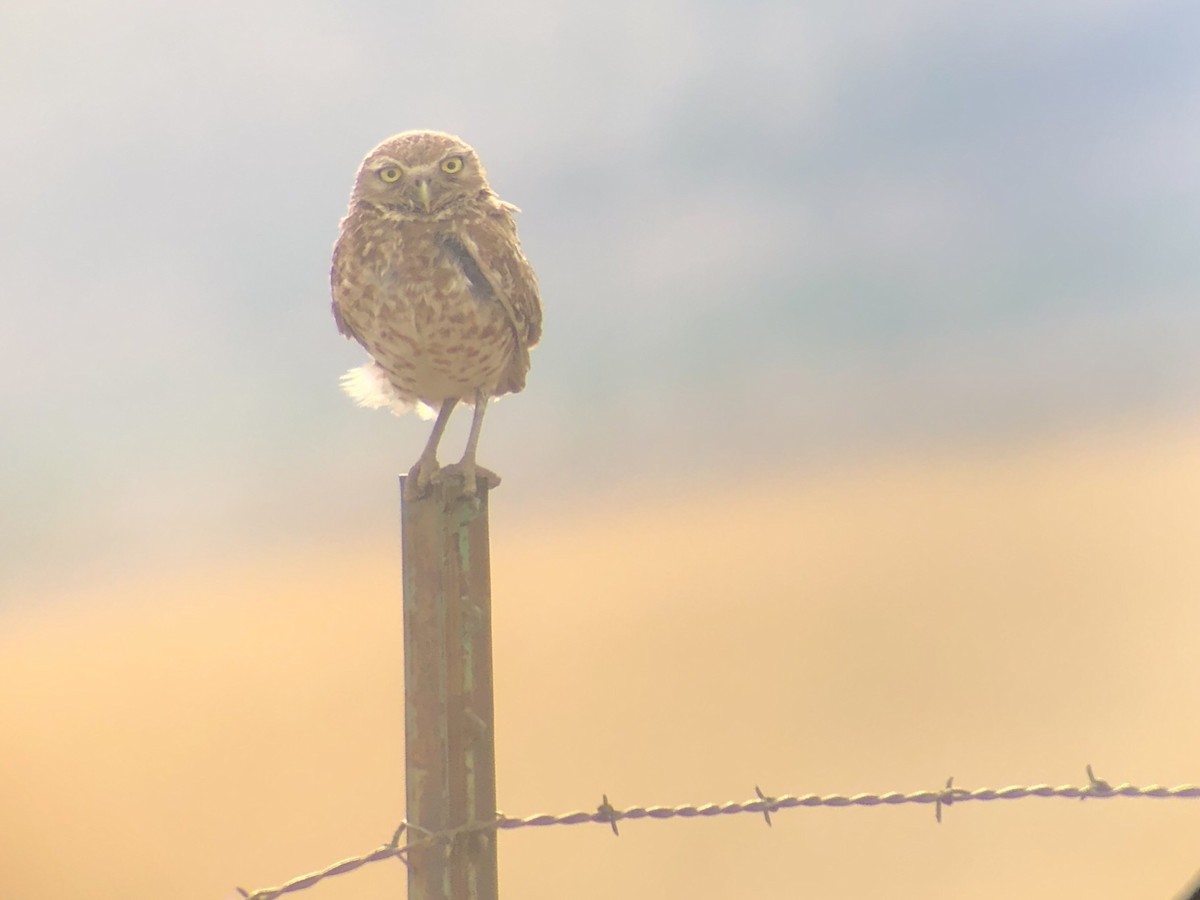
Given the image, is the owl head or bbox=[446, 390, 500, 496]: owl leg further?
the owl head

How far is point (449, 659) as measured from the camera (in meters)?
1.14

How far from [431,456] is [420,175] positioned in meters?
0.50

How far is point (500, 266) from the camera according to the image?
1.71m

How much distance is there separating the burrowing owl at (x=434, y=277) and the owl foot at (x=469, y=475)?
0.01 m

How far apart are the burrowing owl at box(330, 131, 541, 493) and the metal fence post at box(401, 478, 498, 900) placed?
1.38 ft

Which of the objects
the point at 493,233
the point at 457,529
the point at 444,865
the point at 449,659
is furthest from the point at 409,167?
the point at 444,865

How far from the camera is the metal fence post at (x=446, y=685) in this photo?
3.73 feet

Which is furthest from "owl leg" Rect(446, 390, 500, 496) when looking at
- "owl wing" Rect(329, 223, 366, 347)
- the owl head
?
the owl head

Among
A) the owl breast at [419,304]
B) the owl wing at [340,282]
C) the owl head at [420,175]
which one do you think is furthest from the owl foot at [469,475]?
the owl head at [420,175]

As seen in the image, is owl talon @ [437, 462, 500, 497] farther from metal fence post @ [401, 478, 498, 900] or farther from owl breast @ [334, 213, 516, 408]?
owl breast @ [334, 213, 516, 408]

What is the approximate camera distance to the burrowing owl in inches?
65.1

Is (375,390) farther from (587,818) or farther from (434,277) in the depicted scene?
(587,818)

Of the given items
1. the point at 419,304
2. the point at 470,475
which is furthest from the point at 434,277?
the point at 470,475

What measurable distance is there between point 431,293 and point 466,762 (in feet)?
2.66
